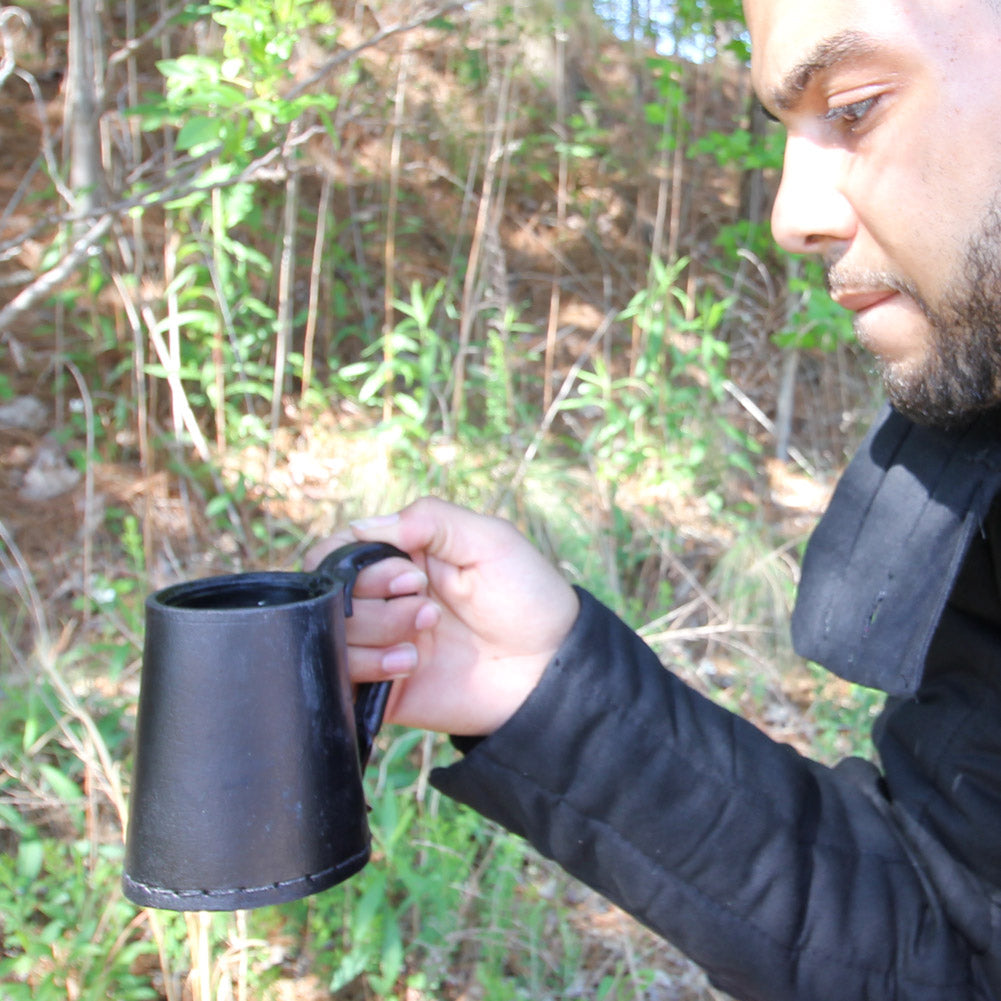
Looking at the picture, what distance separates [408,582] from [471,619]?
142 millimetres

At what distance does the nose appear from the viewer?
125cm

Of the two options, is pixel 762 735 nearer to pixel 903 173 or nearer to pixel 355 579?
pixel 355 579

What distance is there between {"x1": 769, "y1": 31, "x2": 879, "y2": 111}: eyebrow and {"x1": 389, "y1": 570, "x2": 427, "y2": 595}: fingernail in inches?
30.5

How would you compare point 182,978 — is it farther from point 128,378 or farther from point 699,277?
point 699,277

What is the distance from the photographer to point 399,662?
3.86ft

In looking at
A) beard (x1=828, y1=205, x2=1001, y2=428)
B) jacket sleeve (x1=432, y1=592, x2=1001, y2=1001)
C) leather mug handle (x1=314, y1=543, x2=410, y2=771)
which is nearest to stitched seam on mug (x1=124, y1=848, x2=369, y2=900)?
leather mug handle (x1=314, y1=543, x2=410, y2=771)

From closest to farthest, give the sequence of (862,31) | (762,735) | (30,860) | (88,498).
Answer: (862,31) < (762,735) < (30,860) < (88,498)

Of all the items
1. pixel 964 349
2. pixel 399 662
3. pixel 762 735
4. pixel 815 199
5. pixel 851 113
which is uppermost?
pixel 851 113

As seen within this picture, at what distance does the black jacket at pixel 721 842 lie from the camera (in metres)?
1.28

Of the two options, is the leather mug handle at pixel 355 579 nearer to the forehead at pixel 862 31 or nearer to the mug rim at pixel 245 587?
the mug rim at pixel 245 587

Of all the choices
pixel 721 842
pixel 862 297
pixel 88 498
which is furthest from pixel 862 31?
pixel 88 498

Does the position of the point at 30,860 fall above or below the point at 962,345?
below

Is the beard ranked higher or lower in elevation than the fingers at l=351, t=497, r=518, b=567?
higher

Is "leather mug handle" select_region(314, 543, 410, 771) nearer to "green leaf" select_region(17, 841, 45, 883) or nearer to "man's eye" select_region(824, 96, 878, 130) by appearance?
"man's eye" select_region(824, 96, 878, 130)
